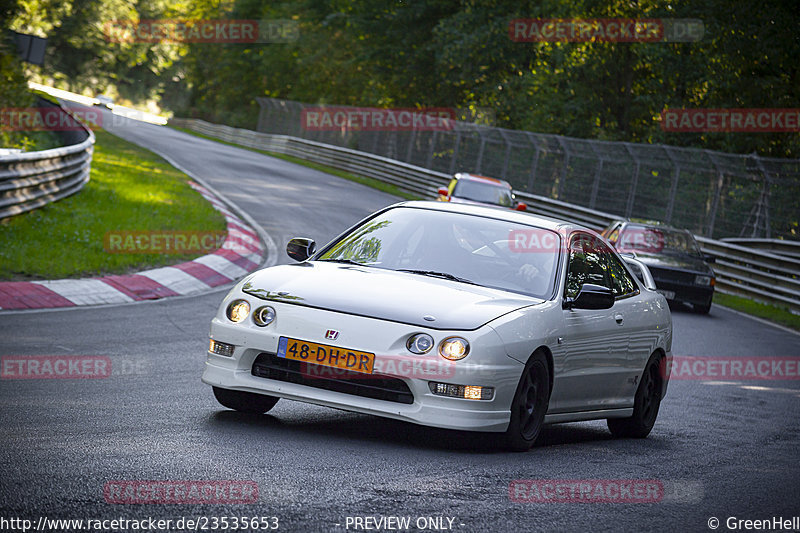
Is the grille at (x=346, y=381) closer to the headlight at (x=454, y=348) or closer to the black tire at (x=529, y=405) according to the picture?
the headlight at (x=454, y=348)

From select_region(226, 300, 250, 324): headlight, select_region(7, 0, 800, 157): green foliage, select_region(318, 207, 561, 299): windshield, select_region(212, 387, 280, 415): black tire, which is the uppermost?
select_region(7, 0, 800, 157): green foliage

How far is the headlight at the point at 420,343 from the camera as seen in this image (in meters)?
6.11

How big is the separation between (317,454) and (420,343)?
0.84 metres

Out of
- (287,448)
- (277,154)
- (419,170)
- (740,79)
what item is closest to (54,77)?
(277,154)

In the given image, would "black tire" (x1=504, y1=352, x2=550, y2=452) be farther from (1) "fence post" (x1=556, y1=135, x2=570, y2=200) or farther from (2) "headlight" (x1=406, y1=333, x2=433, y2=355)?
(1) "fence post" (x1=556, y1=135, x2=570, y2=200)

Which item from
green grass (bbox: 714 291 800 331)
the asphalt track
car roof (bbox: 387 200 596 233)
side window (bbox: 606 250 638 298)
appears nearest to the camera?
the asphalt track

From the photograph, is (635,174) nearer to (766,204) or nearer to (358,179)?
(766,204)

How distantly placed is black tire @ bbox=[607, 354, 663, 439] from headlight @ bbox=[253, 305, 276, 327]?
2986mm

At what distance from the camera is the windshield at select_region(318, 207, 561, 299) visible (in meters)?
7.15

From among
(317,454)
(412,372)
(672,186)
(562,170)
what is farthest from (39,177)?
(562,170)

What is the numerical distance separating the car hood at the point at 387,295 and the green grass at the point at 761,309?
14.0 meters

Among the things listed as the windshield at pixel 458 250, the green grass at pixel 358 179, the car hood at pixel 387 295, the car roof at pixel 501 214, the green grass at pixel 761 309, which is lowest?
the green grass at pixel 761 309

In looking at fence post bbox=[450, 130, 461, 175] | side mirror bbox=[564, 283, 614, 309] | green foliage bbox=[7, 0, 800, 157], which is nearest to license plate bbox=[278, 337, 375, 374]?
side mirror bbox=[564, 283, 614, 309]

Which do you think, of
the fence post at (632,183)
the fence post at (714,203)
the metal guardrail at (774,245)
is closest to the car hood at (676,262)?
the metal guardrail at (774,245)
